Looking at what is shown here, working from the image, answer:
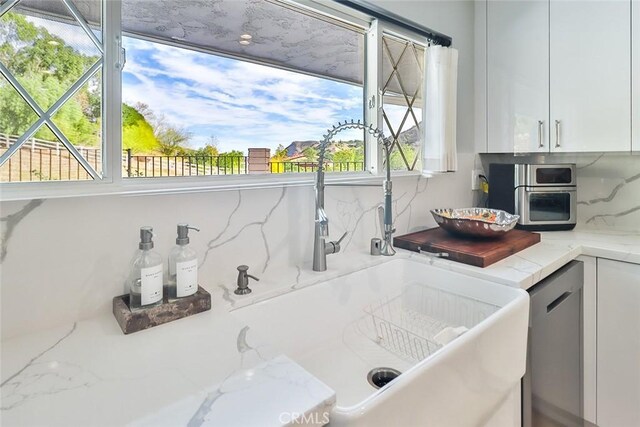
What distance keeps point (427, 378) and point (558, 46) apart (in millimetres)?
1931

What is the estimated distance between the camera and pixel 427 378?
64 centimetres

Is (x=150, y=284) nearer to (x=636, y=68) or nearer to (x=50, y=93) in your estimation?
(x=50, y=93)

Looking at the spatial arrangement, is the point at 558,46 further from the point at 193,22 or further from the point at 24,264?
the point at 24,264

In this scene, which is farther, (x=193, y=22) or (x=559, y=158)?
(x=559, y=158)

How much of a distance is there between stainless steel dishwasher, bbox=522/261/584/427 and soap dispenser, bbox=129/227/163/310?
3.71 feet

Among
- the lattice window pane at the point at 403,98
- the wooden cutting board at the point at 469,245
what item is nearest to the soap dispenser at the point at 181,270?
the wooden cutting board at the point at 469,245

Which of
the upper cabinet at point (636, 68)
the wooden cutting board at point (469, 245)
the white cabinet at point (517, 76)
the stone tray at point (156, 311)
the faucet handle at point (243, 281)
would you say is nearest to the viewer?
the stone tray at point (156, 311)

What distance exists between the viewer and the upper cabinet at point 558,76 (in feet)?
5.33

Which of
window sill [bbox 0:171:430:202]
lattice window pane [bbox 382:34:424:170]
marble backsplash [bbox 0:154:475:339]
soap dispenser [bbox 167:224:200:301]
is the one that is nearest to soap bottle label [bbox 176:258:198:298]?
soap dispenser [bbox 167:224:200:301]

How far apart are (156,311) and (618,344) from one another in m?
1.77

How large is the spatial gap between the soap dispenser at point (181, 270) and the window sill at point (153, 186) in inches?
6.9

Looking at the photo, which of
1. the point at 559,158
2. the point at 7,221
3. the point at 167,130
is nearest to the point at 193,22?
the point at 167,130

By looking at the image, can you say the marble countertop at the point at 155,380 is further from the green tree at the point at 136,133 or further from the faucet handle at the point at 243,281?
the green tree at the point at 136,133

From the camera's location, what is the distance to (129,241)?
0.91 metres
